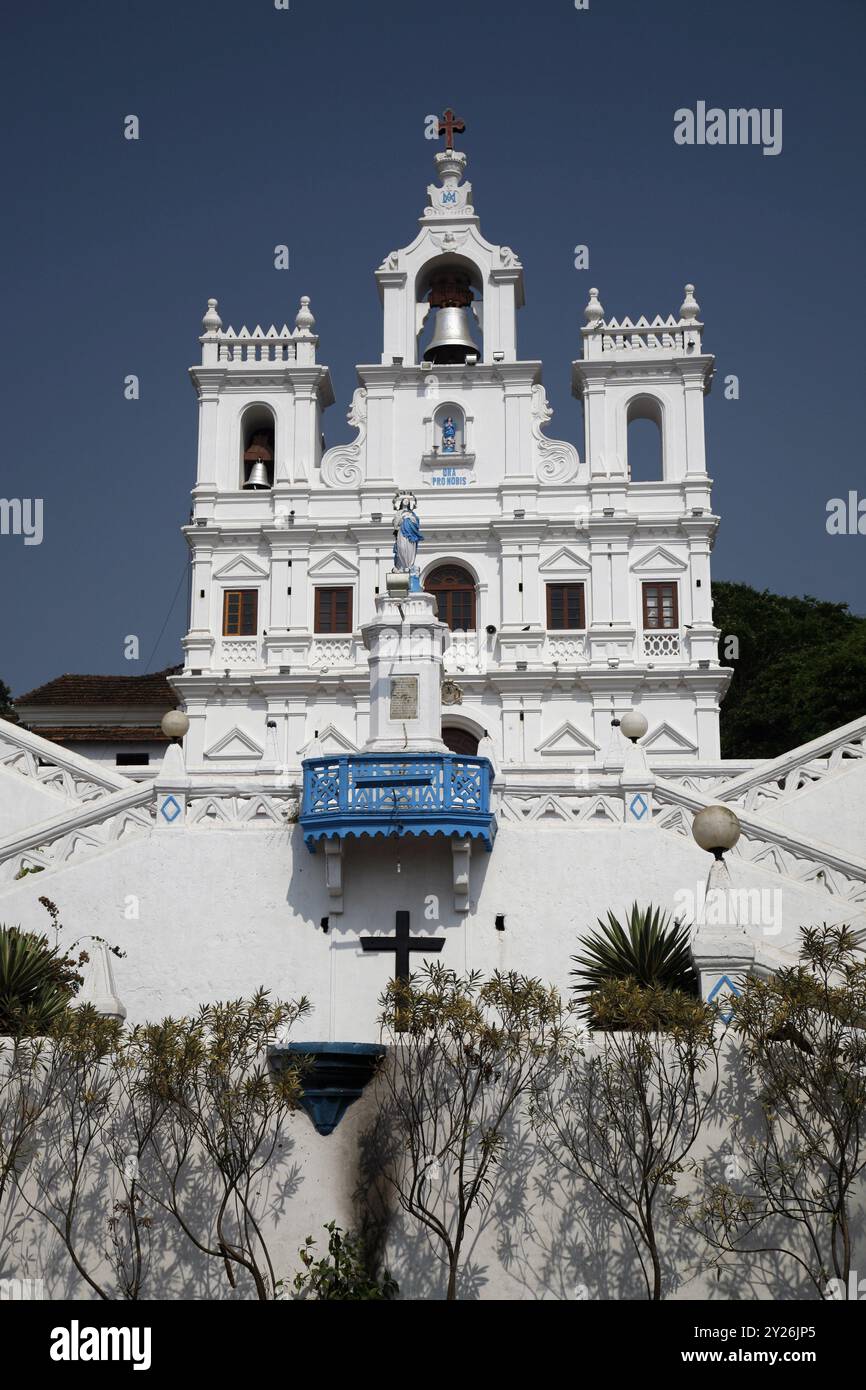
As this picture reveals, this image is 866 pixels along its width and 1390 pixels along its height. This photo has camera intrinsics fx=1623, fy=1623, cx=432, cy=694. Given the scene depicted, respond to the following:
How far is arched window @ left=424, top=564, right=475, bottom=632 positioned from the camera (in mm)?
38969

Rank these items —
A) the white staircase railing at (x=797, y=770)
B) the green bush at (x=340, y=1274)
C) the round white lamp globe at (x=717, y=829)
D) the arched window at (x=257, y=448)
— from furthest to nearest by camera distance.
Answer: the arched window at (x=257, y=448), the white staircase railing at (x=797, y=770), the round white lamp globe at (x=717, y=829), the green bush at (x=340, y=1274)

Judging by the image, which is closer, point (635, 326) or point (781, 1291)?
point (781, 1291)

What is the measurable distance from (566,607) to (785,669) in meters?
14.9

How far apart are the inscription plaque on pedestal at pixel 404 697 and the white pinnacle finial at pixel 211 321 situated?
20060 mm

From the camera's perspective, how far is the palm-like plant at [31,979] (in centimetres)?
1716

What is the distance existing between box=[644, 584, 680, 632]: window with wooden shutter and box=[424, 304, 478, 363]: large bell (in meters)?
7.82

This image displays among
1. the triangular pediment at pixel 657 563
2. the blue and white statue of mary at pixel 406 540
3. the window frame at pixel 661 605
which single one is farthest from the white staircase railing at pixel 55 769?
the triangular pediment at pixel 657 563

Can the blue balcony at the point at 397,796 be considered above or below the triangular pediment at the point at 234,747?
Answer: below

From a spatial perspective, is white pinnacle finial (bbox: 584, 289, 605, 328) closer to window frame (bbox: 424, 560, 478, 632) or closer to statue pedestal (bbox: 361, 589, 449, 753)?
window frame (bbox: 424, 560, 478, 632)

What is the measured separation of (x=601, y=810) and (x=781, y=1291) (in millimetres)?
8930

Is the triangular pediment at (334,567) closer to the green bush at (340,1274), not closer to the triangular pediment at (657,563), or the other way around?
the triangular pediment at (657,563)
